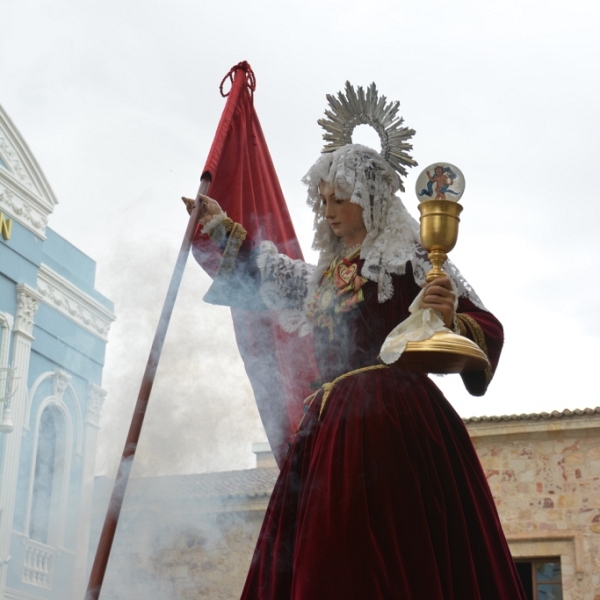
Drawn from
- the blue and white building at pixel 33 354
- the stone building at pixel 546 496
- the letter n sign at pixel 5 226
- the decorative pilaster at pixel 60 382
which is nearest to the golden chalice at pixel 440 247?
the blue and white building at pixel 33 354

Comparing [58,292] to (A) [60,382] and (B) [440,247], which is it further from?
(B) [440,247]

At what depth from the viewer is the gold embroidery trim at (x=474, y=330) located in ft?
11.5

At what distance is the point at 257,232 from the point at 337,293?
78 cm

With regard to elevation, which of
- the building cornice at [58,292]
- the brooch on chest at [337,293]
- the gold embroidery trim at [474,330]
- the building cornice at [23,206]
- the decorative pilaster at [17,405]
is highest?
the building cornice at [23,206]

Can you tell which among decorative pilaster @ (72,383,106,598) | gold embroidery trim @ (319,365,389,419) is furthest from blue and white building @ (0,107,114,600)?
gold embroidery trim @ (319,365,389,419)

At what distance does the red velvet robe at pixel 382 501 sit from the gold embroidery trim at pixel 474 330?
4 centimetres

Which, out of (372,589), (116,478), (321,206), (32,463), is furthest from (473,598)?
(32,463)

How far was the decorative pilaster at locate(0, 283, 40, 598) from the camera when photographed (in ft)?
37.6

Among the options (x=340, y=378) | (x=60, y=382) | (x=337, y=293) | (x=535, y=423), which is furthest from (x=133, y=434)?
(x=535, y=423)

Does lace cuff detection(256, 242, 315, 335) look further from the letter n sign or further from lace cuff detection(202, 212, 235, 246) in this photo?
the letter n sign

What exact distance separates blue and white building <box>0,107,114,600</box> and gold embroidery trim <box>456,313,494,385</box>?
6681 mm

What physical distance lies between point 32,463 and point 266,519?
8.83 meters

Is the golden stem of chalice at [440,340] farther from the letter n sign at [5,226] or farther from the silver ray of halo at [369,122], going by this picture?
the letter n sign at [5,226]

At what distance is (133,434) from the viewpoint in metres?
3.63
